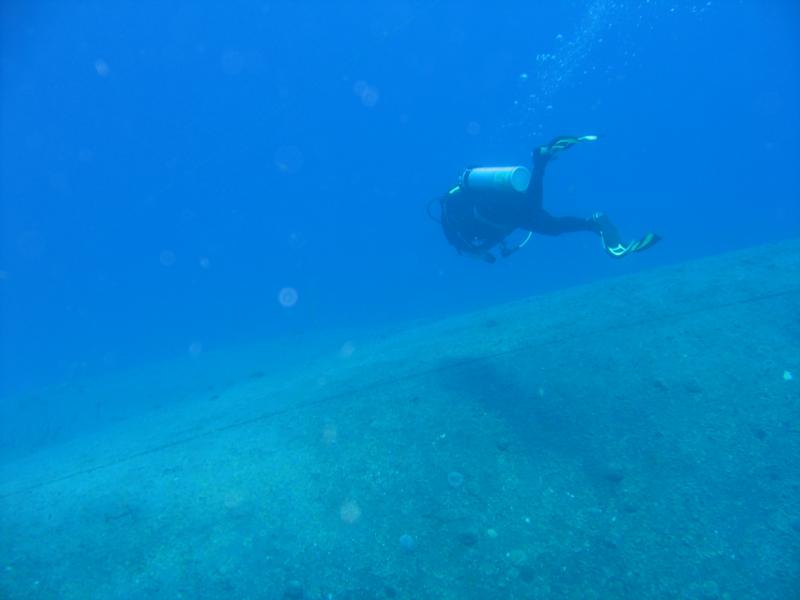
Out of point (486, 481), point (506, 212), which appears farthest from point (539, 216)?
point (486, 481)

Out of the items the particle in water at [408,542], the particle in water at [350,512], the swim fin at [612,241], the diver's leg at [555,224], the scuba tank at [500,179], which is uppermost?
the scuba tank at [500,179]

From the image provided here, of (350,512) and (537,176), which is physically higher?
(537,176)

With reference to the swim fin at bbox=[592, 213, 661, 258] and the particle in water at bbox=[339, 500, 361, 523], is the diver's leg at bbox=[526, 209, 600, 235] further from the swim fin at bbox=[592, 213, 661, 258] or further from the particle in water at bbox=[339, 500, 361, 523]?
the particle in water at bbox=[339, 500, 361, 523]

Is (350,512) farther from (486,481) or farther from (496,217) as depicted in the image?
(496,217)

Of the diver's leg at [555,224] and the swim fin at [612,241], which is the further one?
the diver's leg at [555,224]

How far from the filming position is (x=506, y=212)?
6746 mm

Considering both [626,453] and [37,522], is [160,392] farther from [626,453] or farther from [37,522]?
[626,453]

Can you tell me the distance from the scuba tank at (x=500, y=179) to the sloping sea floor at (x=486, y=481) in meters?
2.21

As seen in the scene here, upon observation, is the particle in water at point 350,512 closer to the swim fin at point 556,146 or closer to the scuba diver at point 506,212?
the scuba diver at point 506,212

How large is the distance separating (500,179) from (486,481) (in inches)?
158

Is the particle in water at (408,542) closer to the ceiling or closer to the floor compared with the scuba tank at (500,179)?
closer to the floor

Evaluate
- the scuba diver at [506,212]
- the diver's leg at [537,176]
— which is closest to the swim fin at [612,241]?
the scuba diver at [506,212]

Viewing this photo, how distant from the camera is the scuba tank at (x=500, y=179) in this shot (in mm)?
6281

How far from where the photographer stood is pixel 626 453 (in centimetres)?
456
